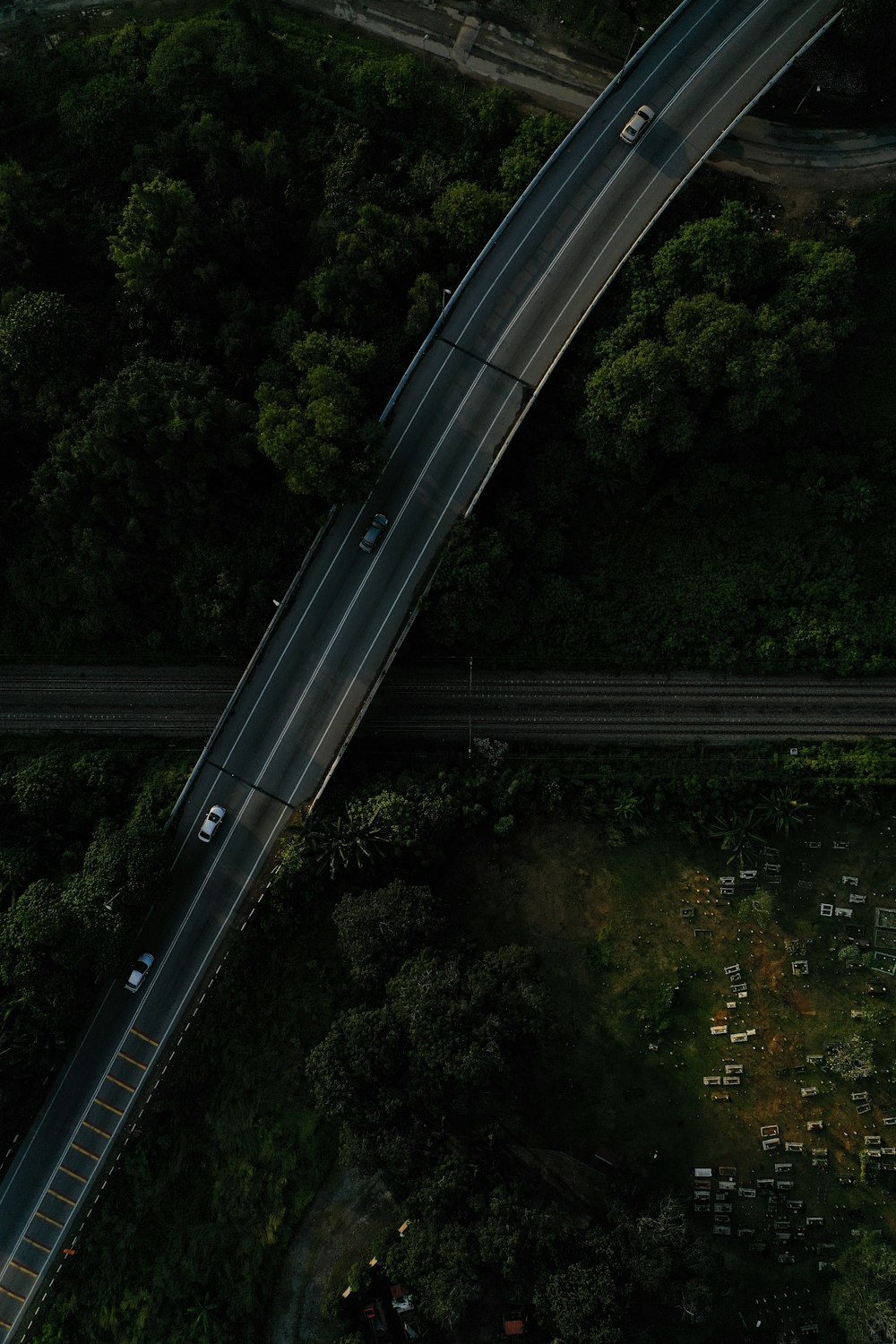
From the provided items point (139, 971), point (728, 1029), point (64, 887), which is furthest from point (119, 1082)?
point (728, 1029)

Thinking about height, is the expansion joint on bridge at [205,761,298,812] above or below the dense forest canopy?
below

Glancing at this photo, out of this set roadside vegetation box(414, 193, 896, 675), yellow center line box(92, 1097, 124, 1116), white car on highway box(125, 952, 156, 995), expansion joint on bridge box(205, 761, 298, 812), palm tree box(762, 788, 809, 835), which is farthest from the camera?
expansion joint on bridge box(205, 761, 298, 812)

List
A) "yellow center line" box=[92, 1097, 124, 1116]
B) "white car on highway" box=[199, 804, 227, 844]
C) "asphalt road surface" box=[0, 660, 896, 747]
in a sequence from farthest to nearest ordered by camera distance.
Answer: "asphalt road surface" box=[0, 660, 896, 747], "white car on highway" box=[199, 804, 227, 844], "yellow center line" box=[92, 1097, 124, 1116]

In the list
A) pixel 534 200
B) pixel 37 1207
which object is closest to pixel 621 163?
pixel 534 200

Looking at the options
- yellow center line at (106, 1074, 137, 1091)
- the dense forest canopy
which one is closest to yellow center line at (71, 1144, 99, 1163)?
yellow center line at (106, 1074, 137, 1091)

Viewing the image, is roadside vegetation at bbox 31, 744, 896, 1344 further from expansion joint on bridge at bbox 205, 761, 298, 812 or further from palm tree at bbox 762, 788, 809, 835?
expansion joint on bridge at bbox 205, 761, 298, 812

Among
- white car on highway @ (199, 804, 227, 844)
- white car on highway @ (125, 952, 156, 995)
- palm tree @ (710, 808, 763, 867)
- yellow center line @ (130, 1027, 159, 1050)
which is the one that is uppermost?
palm tree @ (710, 808, 763, 867)

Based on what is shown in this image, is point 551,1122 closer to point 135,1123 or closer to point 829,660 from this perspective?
point 135,1123

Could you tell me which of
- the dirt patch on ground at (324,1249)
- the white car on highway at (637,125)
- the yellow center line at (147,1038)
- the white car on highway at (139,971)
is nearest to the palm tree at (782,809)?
the dirt patch on ground at (324,1249)
